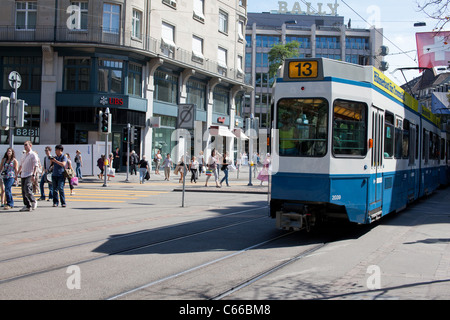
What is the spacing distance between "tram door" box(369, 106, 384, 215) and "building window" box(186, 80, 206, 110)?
28.5m

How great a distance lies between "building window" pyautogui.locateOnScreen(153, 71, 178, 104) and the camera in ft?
113

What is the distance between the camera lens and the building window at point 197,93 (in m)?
37.9

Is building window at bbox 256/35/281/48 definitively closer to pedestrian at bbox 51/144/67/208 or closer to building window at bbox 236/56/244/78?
building window at bbox 236/56/244/78

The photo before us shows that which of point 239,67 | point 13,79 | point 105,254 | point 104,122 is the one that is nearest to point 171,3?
point 239,67

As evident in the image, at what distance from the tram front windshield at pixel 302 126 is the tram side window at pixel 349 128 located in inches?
8.1

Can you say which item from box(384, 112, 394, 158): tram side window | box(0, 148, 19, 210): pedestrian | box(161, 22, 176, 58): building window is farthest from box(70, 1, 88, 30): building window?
box(384, 112, 394, 158): tram side window

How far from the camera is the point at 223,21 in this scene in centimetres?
4209

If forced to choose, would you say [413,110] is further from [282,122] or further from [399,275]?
[399,275]

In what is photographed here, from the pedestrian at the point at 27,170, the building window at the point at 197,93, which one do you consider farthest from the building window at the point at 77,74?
the pedestrian at the point at 27,170

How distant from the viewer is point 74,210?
45.1 feet

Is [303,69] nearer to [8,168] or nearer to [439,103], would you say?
[8,168]

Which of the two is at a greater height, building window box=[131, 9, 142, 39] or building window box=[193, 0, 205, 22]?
building window box=[193, 0, 205, 22]
